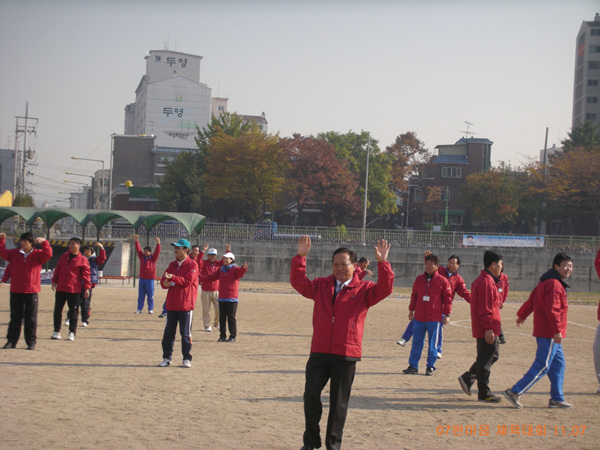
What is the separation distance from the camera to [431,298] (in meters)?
10.8

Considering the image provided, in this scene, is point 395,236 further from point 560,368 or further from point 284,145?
point 560,368

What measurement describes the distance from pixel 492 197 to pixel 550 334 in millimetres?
51384

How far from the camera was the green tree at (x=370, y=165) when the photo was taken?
191 ft

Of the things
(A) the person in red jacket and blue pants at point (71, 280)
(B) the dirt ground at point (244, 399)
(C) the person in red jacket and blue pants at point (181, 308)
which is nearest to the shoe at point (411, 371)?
(B) the dirt ground at point (244, 399)

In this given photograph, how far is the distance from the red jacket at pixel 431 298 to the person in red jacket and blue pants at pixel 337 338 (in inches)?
187

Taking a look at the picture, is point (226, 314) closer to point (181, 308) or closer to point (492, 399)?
point (181, 308)

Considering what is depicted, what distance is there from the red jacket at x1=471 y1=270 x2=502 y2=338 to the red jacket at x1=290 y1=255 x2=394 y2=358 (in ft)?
9.38

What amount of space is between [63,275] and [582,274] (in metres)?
36.5

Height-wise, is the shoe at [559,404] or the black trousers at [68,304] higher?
the black trousers at [68,304]

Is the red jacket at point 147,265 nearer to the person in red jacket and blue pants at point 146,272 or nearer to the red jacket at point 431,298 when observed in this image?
the person in red jacket and blue pants at point 146,272

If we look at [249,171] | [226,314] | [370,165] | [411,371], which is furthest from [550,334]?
[370,165]

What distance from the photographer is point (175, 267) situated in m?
10.8

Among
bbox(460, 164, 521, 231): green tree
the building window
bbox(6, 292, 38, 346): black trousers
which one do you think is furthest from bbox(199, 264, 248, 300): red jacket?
the building window

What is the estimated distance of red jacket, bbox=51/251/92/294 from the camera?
1257 centimetres
